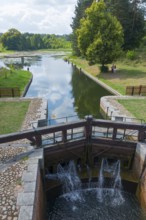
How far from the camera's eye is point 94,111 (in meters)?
18.4

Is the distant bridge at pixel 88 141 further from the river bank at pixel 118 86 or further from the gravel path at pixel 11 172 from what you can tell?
the river bank at pixel 118 86

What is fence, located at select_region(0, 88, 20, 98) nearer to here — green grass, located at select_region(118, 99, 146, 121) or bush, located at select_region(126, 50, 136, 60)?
green grass, located at select_region(118, 99, 146, 121)

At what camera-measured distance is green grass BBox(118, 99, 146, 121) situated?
14.9m

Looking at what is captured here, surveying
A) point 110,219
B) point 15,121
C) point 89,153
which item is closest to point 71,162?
point 89,153

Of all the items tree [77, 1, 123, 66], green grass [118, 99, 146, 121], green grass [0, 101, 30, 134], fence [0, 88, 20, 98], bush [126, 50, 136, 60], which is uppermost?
tree [77, 1, 123, 66]

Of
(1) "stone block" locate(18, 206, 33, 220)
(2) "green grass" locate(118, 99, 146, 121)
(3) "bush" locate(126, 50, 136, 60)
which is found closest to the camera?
(1) "stone block" locate(18, 206, 33, 220)

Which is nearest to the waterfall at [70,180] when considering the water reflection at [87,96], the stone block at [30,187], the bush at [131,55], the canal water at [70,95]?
the stone block at [30,187]

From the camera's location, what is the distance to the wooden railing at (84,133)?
31.6 feet

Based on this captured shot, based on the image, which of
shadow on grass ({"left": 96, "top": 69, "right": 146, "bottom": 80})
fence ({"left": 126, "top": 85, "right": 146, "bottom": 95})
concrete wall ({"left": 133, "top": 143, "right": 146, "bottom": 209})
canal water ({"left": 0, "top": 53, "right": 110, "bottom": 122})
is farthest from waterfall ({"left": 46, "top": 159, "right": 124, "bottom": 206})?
shadow on grass ({"left": 96, "top": 69, "right": 146, "bottom": 80})

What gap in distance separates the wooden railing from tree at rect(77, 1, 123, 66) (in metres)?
20.3

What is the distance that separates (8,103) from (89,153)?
8.83m

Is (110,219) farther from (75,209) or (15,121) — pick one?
(15,121)

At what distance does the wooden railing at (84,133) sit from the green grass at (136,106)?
3.65m

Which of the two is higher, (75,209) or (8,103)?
(8,103)
